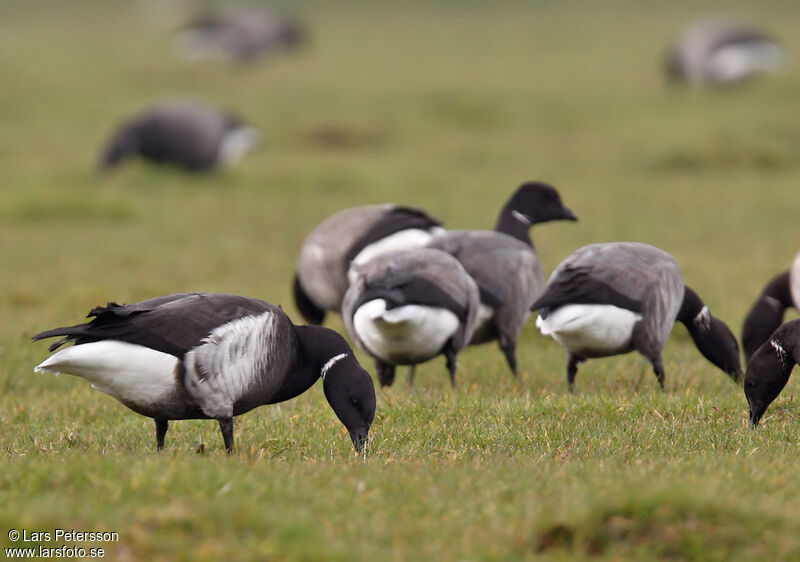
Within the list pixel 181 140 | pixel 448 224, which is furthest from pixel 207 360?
pixel 181 140

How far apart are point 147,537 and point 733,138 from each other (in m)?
21.5

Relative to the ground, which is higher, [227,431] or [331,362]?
[331,362]

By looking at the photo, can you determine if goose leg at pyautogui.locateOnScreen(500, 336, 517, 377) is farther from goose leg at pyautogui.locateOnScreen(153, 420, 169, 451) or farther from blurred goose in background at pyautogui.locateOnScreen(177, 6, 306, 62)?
blurred goose in background at pyautogui.locateOnScreen(177, 6, 306, 62)

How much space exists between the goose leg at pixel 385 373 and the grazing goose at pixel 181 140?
45.8ft

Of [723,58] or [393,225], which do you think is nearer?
[393,225]

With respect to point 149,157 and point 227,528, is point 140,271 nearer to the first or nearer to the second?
point 149,157

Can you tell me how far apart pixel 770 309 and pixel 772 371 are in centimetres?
286

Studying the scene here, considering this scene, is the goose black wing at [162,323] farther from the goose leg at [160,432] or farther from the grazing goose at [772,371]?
the grazing goose at [772,371]

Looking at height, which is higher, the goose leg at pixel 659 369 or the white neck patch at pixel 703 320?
the white neck patch at pixel 703 320

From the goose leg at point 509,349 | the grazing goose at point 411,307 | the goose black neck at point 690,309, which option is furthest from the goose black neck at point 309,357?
the goose black neck at point 690,309

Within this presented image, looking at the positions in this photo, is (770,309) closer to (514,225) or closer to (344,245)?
(514,225)

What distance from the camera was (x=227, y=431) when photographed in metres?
6.97

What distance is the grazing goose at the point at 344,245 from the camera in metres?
11.8

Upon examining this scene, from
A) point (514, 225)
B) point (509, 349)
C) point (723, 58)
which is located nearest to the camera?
point (509, 349)
